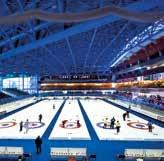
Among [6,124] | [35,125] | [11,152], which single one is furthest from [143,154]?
[6,124]

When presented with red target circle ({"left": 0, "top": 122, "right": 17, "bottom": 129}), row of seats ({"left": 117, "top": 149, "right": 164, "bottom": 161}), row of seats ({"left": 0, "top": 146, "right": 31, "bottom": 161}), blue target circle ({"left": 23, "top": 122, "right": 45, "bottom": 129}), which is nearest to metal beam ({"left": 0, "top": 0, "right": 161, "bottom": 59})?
blue target circle ({"left": 23, "top": 122, "right": 45, "bottom": 129})

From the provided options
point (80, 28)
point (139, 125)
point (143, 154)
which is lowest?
point (143, 154)

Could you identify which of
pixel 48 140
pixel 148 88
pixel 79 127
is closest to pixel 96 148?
pixel 48 140

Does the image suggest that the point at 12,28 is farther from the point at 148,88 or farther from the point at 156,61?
the point at 148,88

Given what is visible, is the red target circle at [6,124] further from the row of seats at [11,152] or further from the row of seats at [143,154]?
the row of seats at [143,154]

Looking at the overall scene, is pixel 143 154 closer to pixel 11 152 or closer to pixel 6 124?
pixel 11 152

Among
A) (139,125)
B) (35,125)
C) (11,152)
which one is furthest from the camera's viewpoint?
(35,125)

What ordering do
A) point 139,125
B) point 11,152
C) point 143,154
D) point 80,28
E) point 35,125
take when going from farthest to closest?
point 35,125 → point 139,125 → point 80,28 → point 11,152 → point 143,154

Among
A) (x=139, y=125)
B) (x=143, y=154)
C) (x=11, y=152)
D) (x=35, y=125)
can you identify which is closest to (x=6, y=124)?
(x=35, y=125)

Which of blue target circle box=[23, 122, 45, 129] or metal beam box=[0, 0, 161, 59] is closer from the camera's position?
metal beam box=[0, 0, 161, 59]

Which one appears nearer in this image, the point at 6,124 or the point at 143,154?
the point at 143,154

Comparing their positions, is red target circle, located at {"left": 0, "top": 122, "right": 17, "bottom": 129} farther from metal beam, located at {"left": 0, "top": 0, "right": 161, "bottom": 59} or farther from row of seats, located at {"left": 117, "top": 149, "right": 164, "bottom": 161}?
row of seats, located at {"left": 117, "top": 149, "right": 164, "bottom": 161}

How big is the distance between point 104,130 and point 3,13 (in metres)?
11.5

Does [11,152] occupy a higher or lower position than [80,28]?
lower
